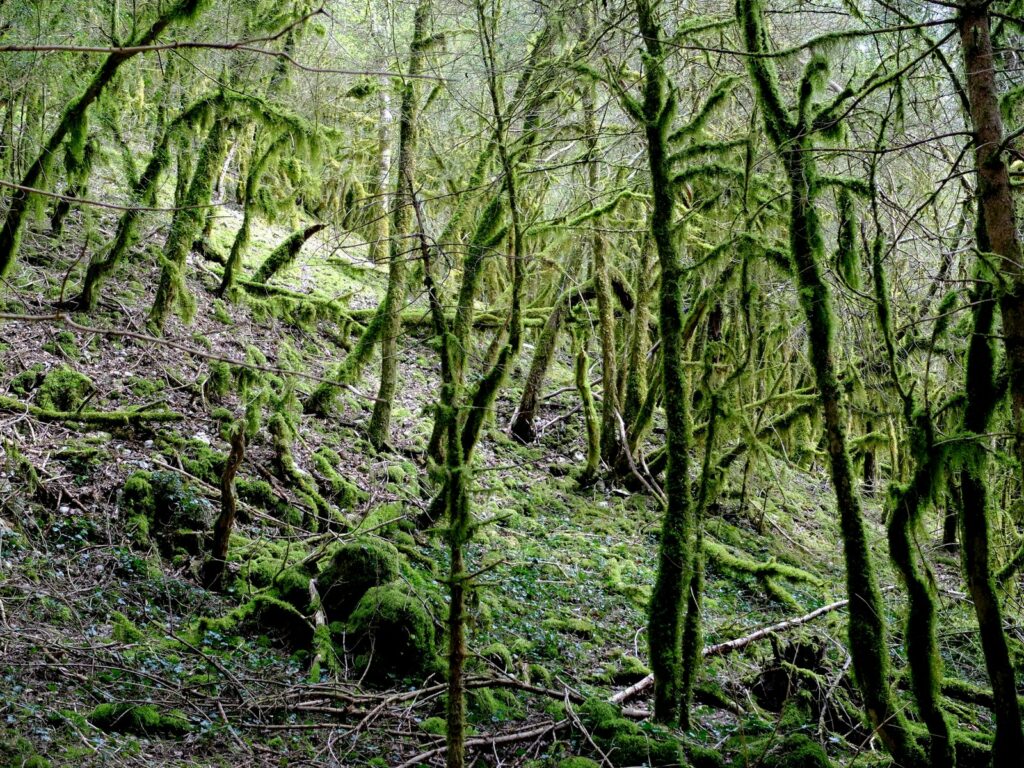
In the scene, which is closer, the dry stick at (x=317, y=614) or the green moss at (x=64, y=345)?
the dry stick at (x=317, y=614)

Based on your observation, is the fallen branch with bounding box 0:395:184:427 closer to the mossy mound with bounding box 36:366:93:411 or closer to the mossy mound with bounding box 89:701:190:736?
the mossy mound with bounding box 36:366:93:411

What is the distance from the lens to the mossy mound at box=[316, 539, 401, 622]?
5.73 meters

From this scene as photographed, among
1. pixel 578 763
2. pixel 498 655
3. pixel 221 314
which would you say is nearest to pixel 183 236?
pixel 221 314

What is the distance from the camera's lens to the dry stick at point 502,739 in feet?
13.5

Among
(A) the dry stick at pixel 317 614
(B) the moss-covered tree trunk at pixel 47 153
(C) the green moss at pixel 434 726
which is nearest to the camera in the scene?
(C) the green moss at pixel 434 726

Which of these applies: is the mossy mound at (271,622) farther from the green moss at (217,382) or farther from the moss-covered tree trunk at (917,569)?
the moss-covered tree trunk at (917,569)

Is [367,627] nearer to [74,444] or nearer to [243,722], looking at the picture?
[243,722]

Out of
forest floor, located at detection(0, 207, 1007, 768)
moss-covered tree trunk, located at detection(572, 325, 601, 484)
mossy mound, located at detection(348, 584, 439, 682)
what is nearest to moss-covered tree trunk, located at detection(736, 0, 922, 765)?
forest floor, located at detection(0, 207, 1007, 768)

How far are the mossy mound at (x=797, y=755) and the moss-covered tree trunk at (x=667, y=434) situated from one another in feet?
1.99

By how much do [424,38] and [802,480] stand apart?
10.0 metres

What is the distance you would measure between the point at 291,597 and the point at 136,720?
1822 millimetres

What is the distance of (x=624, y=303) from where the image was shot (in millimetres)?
11805

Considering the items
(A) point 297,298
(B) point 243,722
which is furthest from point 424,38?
(B) point 243,722

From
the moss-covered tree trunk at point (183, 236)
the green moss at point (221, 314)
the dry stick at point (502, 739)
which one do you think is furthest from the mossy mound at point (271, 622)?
the green moss at point (221, 314)
